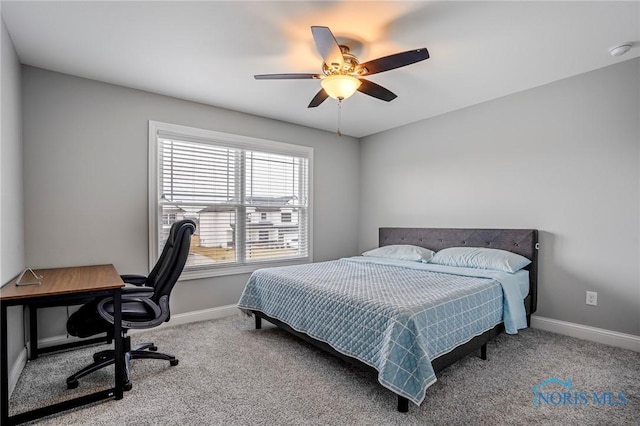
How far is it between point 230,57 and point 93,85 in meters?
1.44

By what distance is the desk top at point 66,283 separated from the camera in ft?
5.97

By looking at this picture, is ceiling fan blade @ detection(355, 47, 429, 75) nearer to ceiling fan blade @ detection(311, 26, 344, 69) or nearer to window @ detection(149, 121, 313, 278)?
ceiling fan blade @ detection(311, 26, 344, 69)

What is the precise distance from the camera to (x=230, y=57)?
2.60 metres

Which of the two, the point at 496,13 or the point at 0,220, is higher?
the point at 496,13

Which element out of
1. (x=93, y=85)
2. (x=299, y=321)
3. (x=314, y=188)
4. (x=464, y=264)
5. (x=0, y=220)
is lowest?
(x=299, y=321)

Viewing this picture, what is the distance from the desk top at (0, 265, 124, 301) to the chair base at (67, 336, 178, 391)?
523mm

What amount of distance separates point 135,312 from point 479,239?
3382 mm

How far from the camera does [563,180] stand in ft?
10.1

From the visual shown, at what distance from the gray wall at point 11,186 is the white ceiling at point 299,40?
24 cm

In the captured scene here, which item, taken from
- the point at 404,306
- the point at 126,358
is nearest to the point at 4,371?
the point at 126,358

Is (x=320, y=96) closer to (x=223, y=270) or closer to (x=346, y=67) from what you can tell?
(x=346, y=67)

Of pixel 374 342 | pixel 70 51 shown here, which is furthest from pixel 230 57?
pixel 374 342

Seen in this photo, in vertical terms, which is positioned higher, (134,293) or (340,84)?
(340,84)

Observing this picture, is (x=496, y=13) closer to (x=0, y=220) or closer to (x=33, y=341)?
(x=0, y=220)
